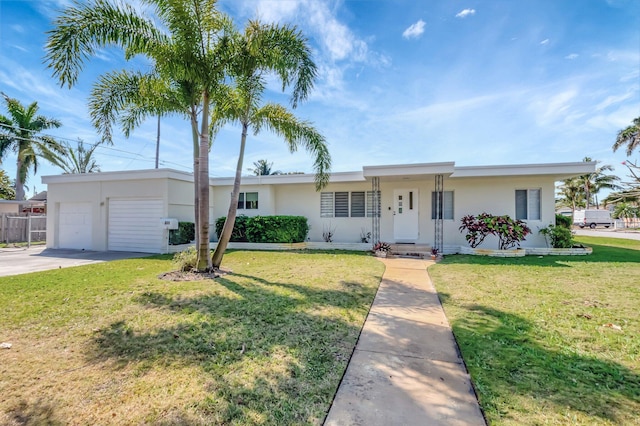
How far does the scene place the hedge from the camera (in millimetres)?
12922

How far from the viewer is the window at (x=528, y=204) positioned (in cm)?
1189

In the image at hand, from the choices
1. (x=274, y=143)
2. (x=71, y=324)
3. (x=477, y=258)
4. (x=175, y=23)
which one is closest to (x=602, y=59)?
(x=477, y=258)

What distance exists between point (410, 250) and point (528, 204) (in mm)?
5237

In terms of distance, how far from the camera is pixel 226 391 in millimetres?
2576

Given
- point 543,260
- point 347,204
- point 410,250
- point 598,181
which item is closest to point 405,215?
point 410,250

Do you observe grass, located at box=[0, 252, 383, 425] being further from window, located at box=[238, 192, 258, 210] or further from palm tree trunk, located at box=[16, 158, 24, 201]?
→ palm tree trunk, located at box=[16, 158, 24, 201]

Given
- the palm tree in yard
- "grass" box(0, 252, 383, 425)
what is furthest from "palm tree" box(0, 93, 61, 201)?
"grass" box(0, 252, 383, 425)

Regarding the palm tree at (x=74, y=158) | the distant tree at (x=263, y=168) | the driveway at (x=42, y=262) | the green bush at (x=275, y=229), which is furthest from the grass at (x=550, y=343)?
the distant tree at (x=263, y=168)

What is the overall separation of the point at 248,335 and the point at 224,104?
6477mm

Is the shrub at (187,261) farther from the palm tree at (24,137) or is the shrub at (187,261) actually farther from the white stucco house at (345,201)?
the palm tree at (24,137)

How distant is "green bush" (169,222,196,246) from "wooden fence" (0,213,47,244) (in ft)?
30.3

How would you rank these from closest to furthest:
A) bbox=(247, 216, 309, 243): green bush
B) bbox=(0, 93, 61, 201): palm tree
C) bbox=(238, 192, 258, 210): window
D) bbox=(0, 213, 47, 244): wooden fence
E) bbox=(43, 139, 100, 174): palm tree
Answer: bbox=(247, 216, 309, 243): green bush, bbox=(238, 192, 258, 210): window, bbox=(0, 213, 47, 244): wooden fence, bbox=(0, 93, 61, 201): palm tree, bbox=(43, 139, 100, 174): palm tree

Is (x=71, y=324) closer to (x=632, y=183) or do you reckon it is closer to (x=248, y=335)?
(x=248, y=335)

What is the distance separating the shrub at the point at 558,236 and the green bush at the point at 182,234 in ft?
46.7
